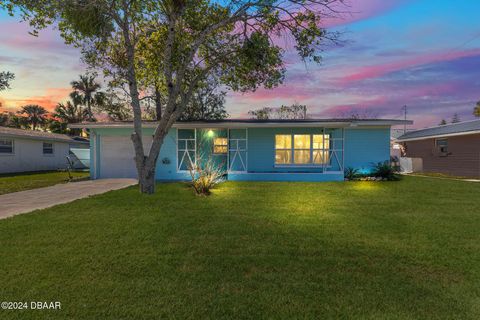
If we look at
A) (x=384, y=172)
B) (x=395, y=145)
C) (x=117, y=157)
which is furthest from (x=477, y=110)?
(x=117, y=157)

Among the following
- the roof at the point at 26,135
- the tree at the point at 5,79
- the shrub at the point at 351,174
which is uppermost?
the tree at the point at 5,79

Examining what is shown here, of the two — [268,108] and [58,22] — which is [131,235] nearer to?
[58,22]

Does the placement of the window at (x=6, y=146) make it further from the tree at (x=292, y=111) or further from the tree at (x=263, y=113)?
the tree at (x=292, y=111)

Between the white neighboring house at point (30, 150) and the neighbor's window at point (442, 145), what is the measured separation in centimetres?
2838

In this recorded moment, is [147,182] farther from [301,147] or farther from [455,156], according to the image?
[455,156]

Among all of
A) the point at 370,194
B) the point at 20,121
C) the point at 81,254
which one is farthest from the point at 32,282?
the point at 20,121

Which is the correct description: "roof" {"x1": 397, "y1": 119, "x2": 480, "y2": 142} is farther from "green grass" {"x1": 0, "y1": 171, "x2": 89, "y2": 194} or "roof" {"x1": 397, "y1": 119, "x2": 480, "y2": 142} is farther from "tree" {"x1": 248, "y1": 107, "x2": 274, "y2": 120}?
"green grass" {"x1": 0, "y1": 171, "x2": 89, "y2": 194}

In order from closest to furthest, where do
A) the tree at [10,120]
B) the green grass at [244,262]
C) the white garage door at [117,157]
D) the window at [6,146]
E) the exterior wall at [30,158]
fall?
the green grass at [244,262]
the white garage door at [117,157]
the window at [6,146]
the exterior wall at [30,158]
the tree at [10,120]

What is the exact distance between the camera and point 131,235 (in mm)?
4699

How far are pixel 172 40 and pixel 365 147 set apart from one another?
11.1m

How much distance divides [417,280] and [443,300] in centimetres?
41

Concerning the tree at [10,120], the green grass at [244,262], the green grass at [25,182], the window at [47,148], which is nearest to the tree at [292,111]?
the window at [47,148]

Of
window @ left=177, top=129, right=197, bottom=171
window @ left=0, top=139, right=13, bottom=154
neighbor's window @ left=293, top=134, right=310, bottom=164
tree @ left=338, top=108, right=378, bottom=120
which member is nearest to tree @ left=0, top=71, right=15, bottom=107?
window @ left=0, top=139, right=13, bottom=154

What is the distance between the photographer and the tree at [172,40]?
8.95 m
